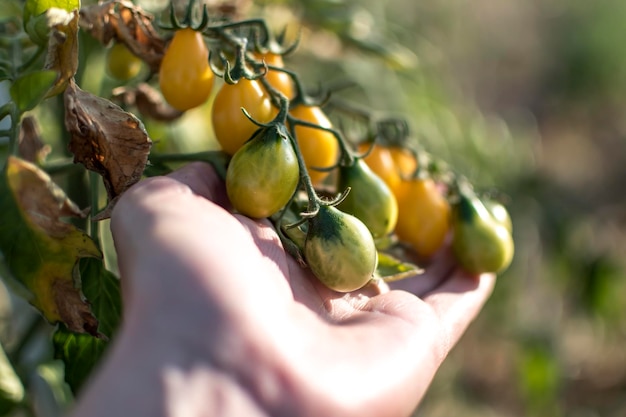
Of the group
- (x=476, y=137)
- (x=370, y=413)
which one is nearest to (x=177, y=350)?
(x=370, y=413)

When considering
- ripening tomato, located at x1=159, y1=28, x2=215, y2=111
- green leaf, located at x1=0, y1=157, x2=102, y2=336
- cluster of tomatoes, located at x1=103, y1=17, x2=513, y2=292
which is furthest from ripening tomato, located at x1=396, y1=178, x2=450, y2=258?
green leaf, located at x1=0, y1=157, x2=102, y2=336

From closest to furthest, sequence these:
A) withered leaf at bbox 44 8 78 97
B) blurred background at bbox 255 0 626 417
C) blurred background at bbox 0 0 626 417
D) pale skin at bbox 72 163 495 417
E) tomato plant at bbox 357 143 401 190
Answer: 1. pale skin at bbox 72 163 495 417
2. withered leaf at bbox 44 8 78 97
3. tomato plant at bbox 357 143 401 190
4. blurred background at bbox 0 0 626 417
5. blurred background at bbox 255 0 626 417

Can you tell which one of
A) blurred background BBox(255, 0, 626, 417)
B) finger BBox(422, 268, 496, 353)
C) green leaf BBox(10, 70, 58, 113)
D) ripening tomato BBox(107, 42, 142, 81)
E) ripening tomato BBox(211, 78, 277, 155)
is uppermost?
green leaf BBox(10, 70, 58, 113)

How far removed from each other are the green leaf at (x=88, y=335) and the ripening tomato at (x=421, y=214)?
0.46m

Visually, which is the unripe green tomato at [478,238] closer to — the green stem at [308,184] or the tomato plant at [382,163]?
the tomato plant at [382,163]

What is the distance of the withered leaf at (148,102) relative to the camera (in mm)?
1052

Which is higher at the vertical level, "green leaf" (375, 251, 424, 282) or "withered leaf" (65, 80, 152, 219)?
"withered leaf" (65, 80, 152, 219)

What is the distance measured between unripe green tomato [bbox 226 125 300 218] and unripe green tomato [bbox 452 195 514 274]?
1.21ft

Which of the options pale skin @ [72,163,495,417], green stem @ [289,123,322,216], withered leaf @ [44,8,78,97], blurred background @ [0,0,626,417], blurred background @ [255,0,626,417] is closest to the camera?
pale skin @ [72,163,495,417]

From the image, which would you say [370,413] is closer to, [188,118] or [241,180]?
[241,180]

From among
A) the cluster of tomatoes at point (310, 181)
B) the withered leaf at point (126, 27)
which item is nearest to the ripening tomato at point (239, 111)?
the cluster of tomatoes at point (310, 181)

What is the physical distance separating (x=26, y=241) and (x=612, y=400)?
2.49 meters

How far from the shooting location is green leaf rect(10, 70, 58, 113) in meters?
0.72

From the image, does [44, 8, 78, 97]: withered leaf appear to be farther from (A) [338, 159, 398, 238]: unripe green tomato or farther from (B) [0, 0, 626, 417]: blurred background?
(A) [338, 159, 398, 238]: unripe green tomato
